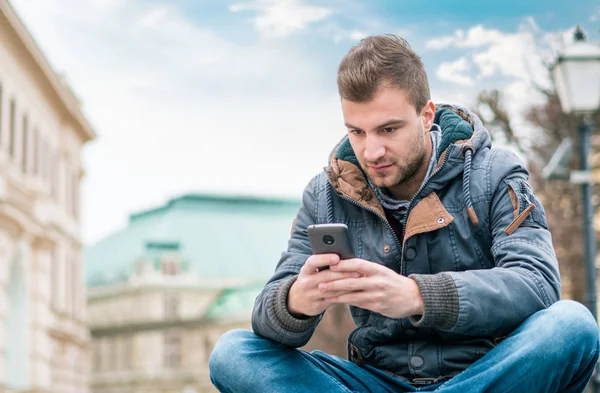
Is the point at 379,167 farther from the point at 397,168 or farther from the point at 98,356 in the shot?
the point at 98,356

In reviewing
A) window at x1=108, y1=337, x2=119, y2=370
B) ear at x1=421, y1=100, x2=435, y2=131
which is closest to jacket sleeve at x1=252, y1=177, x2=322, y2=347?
ear at x1=421, y1=100, x2=435, y2=131

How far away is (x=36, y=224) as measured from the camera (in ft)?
66.3

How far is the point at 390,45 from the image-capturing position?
264 cm

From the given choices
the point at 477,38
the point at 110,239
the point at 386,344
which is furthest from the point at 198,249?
the point at 386,344

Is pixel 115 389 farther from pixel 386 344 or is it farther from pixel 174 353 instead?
pixel 386 344

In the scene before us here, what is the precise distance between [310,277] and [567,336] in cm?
65

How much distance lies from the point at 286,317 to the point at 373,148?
488 mm

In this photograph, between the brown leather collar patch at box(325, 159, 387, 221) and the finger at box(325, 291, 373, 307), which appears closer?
the finger at box(325, 291, 373, 307)

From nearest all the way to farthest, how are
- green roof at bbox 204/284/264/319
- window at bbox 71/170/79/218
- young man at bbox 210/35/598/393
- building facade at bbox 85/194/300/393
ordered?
young man at bbox 210/35/598/393 < window at bbox 71/170/79/218 < green roof at bbox 204/284/264/319 < building facade at bbox 85/194/300/393

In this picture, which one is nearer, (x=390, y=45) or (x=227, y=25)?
(x=390, y=45)

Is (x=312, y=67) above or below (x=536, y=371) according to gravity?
above

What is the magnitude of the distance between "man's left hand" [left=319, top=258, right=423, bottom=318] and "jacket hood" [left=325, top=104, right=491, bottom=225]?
15.0 inches

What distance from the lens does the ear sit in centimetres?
273

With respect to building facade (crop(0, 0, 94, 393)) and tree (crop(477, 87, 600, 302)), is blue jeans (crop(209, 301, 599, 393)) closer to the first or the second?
tree (crop(477, 87, 600, 302))
